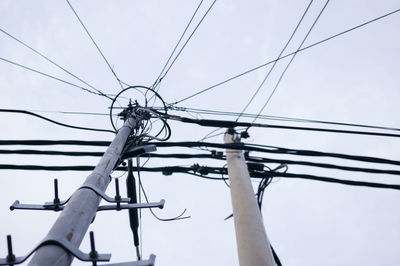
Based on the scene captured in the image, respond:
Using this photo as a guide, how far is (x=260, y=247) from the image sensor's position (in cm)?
377

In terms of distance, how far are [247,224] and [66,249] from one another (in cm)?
266

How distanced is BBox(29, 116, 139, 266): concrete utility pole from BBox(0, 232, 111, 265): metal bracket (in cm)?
2

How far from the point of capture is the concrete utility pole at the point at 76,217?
1.82 metres

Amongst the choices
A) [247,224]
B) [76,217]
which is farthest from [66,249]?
[247,224]

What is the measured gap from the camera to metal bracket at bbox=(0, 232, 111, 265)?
6.18ft

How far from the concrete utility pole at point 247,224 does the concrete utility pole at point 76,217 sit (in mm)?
1909

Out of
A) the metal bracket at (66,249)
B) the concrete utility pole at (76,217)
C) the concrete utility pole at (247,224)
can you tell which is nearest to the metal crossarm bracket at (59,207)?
the concrete utility pole at (76,217)

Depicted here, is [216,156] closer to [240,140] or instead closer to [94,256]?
[240,140]

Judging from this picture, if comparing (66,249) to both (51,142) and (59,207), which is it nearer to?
(59,207)

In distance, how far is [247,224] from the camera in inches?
161

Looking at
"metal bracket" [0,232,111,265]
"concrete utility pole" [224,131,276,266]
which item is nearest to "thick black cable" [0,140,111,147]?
"concrete utility pole" [224,131,276,266]

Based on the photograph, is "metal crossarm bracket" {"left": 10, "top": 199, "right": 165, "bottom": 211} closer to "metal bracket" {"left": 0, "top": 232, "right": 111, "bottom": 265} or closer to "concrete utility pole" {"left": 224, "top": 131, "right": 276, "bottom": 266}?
"metal bracket" {"left": 0, "top": 232, "right": 111, "bottom": 265}

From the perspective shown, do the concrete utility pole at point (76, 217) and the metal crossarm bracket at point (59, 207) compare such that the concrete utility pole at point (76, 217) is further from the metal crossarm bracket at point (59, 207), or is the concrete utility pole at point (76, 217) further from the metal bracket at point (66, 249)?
the metal crossarm bracket at point (59, 207)

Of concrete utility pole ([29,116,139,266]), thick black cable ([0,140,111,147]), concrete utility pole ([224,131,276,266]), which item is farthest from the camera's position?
thick black cable ([0,140,111,147])
